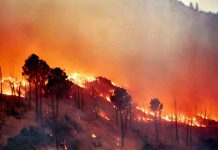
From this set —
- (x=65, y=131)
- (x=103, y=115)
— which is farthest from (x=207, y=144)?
(x=65, y=131)

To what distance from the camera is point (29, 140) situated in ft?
375

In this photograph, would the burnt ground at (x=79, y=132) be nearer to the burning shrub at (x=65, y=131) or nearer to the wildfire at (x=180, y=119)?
the burning shrub at (x=65, y=131)

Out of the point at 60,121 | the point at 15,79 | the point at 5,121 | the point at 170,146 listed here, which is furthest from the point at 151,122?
the point at 5,121

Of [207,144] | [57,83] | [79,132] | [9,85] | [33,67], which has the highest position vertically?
[33,67]

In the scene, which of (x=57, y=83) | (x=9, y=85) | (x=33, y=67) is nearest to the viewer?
(x=33, y=67)

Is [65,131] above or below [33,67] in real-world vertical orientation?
below

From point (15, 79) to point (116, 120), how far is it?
47.2m

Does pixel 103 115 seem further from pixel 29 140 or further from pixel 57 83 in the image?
pixel 29 140

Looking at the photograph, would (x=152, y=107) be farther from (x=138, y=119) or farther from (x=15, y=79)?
(x=15, y=79)

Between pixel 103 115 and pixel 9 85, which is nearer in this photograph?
pixel 9 85

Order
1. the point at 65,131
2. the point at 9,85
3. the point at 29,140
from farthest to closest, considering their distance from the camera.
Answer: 1. the point at 9,85
2. the point at 65,131
3. the point at 29,140

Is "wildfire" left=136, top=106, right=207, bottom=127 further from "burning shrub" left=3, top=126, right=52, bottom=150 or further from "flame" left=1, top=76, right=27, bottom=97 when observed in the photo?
"burning shrub" left=3, top=126, right=52, bottom=150

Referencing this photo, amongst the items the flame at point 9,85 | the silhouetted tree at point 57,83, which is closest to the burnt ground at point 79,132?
the silhouetted tree at point 57,83

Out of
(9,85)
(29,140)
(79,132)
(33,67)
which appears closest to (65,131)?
(79,132)
